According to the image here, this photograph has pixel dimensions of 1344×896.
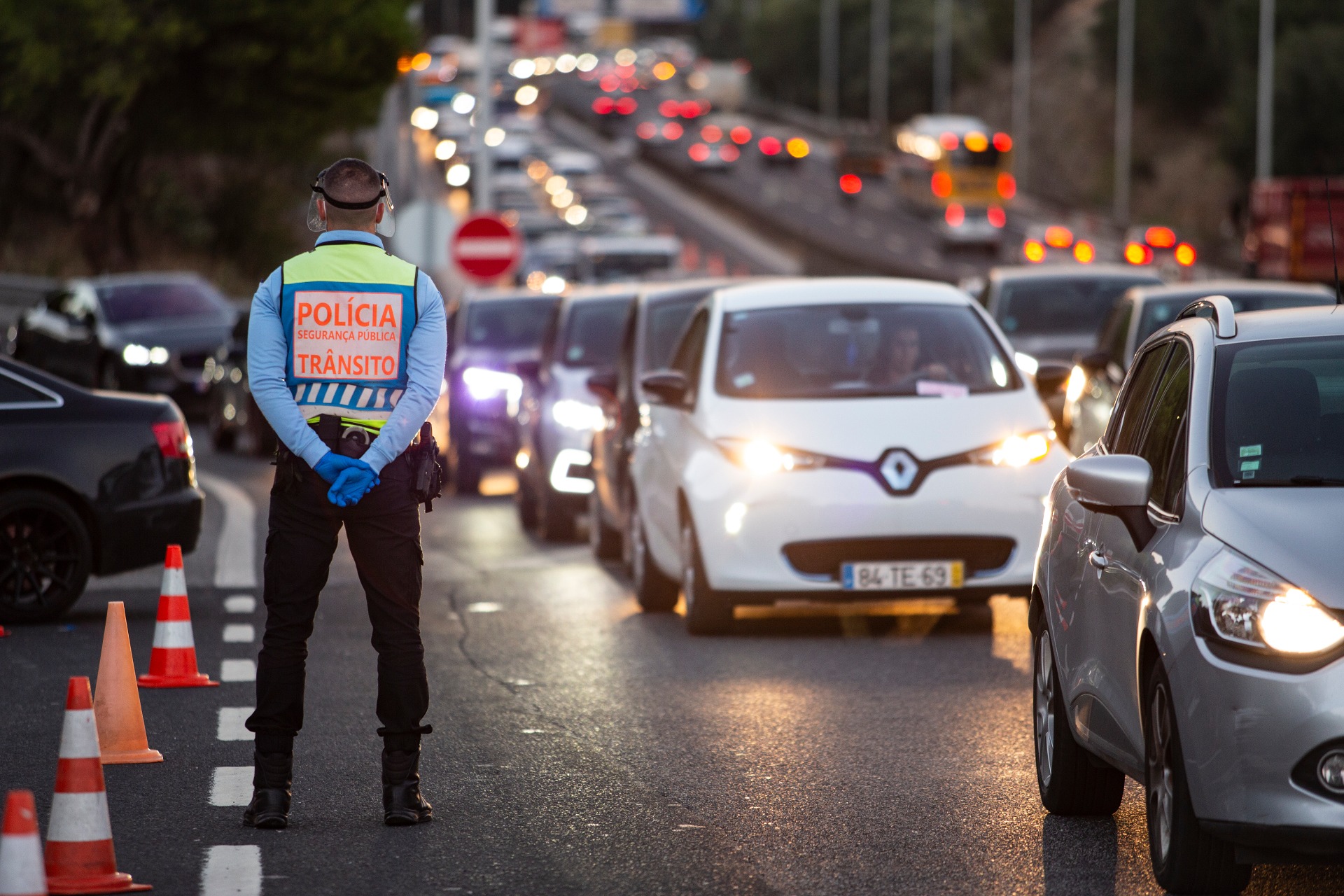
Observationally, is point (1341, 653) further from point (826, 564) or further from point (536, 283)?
point (536, 283)

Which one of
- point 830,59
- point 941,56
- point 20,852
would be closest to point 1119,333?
point 20,852

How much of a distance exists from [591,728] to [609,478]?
5.74 meters

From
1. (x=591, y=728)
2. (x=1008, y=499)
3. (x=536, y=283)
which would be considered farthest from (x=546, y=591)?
(x=536, y=283)

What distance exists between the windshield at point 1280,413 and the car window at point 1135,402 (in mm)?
525

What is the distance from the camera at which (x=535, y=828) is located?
7.16m

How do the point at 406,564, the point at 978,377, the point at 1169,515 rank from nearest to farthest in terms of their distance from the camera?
1. the point at 1169,515
2. the point at 406,564
3. the point at 978,377

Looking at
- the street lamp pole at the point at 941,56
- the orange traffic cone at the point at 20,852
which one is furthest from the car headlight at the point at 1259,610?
the street lamp pole at the point at 941,56

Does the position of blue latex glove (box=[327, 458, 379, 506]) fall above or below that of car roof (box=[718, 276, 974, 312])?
below

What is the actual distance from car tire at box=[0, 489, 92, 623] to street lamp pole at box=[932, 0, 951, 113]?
10688cm

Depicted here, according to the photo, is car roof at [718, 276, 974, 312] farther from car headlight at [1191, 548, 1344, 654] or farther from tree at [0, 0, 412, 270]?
tree at [0, 0, 412, 270]

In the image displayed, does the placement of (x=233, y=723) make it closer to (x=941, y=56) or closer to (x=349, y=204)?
(x=349, y=204)

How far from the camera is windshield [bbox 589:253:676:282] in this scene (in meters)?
36.6

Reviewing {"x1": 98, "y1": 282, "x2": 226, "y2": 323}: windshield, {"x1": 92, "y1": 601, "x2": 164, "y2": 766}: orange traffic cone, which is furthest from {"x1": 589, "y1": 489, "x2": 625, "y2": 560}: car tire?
{"x1": 98, "y1": 282, "x2": 226, "y2": 323}: windshield

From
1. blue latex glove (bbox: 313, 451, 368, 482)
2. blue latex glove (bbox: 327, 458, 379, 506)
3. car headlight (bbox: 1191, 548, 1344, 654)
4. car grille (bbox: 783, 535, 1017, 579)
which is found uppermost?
blue latex glove (bbox: 313, 451, 368, 482)
